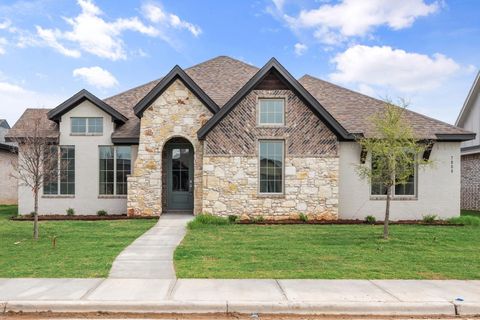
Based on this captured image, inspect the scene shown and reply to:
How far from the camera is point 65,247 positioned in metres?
9.83

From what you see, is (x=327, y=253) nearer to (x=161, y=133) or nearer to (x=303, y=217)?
(x=303, y=217)

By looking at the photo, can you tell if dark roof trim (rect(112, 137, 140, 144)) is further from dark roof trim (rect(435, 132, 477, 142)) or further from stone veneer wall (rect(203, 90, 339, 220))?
dark roof trim (rect(435, 132, 477, 142))

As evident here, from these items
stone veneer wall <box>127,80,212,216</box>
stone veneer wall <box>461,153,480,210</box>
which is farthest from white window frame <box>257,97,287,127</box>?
stone veneer wall <box>461,153,480,210</box>

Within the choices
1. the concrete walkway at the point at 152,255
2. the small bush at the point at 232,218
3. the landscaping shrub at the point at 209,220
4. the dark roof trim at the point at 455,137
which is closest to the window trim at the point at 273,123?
the small bush at the point at 232,218

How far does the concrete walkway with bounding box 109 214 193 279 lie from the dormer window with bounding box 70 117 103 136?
5727 millimetres

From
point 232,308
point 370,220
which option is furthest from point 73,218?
point 370,220

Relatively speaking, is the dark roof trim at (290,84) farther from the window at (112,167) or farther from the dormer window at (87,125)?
the dormer window at (87,125)

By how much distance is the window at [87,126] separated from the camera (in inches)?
658

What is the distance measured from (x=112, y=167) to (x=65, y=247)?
7.26 metres

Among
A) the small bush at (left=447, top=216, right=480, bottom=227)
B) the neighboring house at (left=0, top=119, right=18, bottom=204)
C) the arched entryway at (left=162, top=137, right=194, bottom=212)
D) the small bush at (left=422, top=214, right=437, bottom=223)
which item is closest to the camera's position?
the small bush at (left=447, top=216, right=480, bottom=227)

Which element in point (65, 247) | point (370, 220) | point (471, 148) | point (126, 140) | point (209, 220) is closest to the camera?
point (65, 247)

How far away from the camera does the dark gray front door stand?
55.5ft

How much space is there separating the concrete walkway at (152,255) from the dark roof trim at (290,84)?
4092 millimetres

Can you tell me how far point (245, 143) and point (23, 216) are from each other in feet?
33.1
